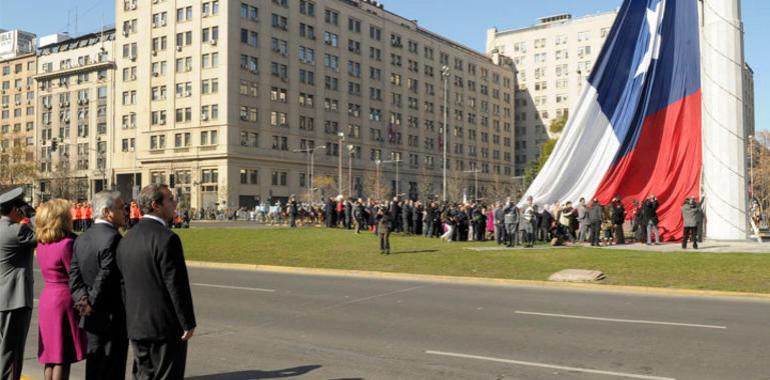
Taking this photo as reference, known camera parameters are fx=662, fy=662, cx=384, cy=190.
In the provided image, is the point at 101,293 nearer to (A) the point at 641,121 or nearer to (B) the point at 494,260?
(B) the point at 494,260

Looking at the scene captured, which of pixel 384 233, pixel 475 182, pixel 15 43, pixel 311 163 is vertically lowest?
pixel 384 233

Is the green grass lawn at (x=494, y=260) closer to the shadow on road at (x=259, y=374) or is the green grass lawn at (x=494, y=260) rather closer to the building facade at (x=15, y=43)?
the shadow on road at (x=259, y=374)

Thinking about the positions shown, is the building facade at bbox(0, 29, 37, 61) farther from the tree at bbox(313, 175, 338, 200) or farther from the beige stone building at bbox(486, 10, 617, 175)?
the beige stone building at bbox(486, 10, 617, 175)

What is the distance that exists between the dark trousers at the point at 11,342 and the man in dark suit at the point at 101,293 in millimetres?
1103

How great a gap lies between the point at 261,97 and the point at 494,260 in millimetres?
65828

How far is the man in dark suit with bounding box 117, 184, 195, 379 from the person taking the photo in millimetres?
4637

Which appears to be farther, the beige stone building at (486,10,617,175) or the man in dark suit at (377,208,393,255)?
the beige stone building at (486,10,617,175)

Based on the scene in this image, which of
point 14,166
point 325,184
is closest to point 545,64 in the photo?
point 325,184

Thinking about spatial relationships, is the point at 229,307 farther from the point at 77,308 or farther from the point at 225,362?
the point at 77,308

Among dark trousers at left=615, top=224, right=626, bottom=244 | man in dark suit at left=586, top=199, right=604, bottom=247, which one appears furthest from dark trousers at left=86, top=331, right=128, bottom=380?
dark trousers at left=615, top=224, right=626, bottom=244

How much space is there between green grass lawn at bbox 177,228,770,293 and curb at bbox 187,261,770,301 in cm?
41

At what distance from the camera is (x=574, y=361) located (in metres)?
7.70

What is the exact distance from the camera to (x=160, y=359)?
15.3 feet

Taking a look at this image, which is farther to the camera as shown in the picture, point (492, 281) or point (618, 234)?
point (618, 234)
